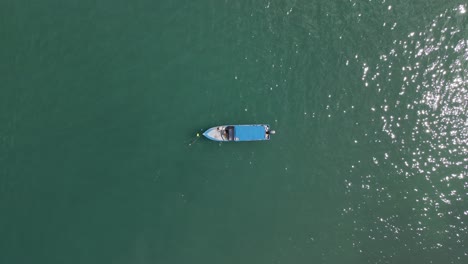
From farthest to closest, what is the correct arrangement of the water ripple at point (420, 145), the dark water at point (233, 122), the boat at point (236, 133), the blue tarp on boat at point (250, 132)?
the water ripple at point (420, 145) → the blue tarp on boat at point (250, 132) → the boat at point (236, 133) → the dark water at point (233, 122)

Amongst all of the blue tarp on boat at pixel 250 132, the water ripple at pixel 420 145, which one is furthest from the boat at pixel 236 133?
the water ripple at pixel 420 145

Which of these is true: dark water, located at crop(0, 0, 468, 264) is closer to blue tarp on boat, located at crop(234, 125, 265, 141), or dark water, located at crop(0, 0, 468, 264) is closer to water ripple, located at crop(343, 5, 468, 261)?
water ripple, located at crop(343, 5, 468, 261)

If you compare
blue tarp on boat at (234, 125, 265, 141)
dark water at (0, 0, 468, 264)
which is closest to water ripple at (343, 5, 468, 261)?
dark water at (0, 0, 468, 264)

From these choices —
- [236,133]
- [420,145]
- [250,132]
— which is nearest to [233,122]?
[236,133]

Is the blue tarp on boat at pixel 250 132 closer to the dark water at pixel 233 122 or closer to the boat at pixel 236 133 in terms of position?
the boat at pixel 236 133

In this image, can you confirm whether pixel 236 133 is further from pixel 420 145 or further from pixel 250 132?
pixel 420 145

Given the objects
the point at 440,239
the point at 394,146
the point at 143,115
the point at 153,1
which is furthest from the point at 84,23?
the point at 440,239
